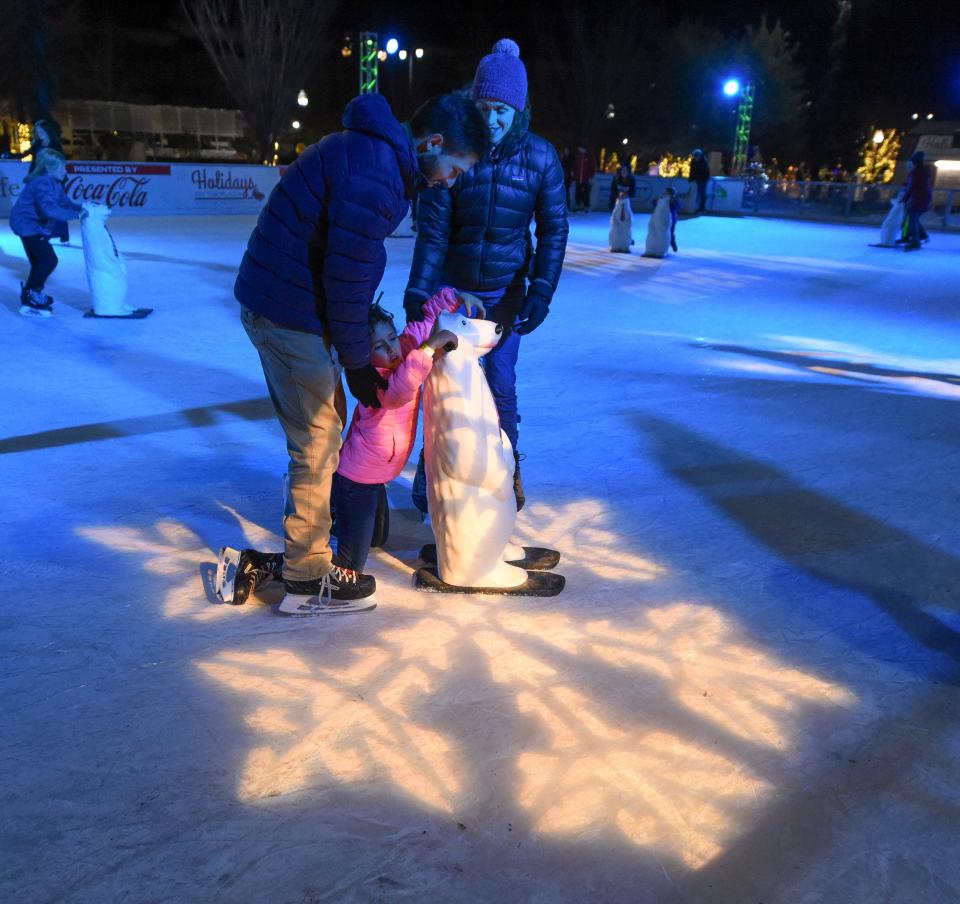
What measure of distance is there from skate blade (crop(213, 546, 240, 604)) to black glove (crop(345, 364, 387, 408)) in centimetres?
75

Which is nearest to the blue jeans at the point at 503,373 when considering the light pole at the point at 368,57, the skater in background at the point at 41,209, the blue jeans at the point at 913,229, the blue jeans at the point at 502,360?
the blue jeans at the point at 502,360

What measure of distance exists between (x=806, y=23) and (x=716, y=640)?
46.2m

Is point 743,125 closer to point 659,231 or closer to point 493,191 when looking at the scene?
point 659,231

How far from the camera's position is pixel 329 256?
2.34 m

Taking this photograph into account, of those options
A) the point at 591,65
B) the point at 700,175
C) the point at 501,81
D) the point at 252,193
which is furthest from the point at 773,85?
the point at 501,81

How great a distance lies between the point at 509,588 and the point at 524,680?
55 cm

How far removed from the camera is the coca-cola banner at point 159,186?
1644 cm

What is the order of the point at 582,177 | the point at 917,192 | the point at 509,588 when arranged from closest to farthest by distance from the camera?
the point at 509,588 < the point at 917,192 < the point at 582,177

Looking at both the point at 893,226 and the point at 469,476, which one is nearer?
the point at 469,476

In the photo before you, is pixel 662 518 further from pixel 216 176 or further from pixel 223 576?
pixel 216 176

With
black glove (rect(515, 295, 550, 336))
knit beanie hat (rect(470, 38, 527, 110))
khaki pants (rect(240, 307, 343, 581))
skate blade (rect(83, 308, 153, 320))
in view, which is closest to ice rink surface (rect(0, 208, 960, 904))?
khaki pants (rect(240, 307, 343, 581))

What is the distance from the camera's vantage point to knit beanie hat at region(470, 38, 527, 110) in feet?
10.3

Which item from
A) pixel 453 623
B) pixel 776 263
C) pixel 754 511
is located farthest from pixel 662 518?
pixel 776 263

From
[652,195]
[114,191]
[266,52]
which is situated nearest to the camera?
[114,191]
